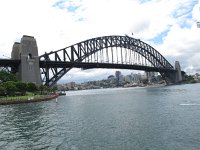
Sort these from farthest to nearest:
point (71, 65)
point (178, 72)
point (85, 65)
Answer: point (178, 72)
point (85, 65)
point (71, 65)

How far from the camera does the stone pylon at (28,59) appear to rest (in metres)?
91.9

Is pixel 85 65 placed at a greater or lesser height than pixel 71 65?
greater

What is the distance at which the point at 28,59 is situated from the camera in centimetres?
9362

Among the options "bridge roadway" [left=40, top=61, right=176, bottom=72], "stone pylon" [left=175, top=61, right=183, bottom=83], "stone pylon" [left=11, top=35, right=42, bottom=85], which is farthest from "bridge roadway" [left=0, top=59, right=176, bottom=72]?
"stone pylon" [left=175, top=61, right=183, bottom=83]

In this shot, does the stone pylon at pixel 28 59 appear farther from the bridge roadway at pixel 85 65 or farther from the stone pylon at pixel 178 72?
the stone pylon at pixel 178 72

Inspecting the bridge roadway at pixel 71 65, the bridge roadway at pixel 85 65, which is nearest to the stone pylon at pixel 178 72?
the bridge roadway at pixel 85 65

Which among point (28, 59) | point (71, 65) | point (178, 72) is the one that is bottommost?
point (71, 65)

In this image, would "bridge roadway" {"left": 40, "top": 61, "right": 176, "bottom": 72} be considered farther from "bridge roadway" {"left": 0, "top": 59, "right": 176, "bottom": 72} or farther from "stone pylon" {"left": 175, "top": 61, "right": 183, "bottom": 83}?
"stone pylon" {"left": 175, "top": 61, "right": 183, "bottom": 83}

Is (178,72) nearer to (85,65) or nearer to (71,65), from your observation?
(85,65)

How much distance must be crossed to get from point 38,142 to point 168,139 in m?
8.89

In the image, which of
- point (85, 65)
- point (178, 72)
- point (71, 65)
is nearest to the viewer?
point (71, 65)

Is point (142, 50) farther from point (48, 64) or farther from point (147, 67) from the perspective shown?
point (48, 64)

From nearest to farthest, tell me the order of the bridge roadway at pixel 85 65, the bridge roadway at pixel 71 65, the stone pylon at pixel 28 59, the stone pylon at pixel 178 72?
the stone pylon at pixel 28 59 → the bridge roadway at pixel 71 65 → the bridge roadway at pixel 85 65 → the stone pylon at pixel 178 72

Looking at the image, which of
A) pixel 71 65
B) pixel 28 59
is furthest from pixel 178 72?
pixel 28 59
